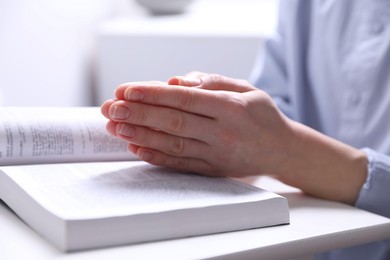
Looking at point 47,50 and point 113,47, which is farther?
point 113,47

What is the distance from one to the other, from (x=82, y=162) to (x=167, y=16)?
3.32 ft

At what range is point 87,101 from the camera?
1.47 meters

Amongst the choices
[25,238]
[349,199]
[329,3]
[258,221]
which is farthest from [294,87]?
[25,238]

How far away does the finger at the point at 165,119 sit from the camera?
0.58 m

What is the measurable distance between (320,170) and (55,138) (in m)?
0.27

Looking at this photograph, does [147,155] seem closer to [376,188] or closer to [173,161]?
[173,161]

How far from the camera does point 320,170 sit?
668 millimetres

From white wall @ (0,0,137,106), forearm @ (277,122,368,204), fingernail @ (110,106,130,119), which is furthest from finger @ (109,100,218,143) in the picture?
white wall @ (0,0,137,106)

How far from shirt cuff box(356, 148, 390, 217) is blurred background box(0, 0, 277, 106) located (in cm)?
63

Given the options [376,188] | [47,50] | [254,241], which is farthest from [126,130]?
[47,50]

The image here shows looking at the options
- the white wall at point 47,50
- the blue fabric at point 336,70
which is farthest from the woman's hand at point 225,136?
the white wall at point 47,50

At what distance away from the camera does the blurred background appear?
45.9 inches

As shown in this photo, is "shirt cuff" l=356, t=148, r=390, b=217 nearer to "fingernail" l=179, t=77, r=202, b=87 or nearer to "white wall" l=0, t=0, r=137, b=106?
"fingernail" l=179, t=77, r=202, b=87

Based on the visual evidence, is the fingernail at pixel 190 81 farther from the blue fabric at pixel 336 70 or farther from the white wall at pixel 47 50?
the white wall at pixel 47 50
